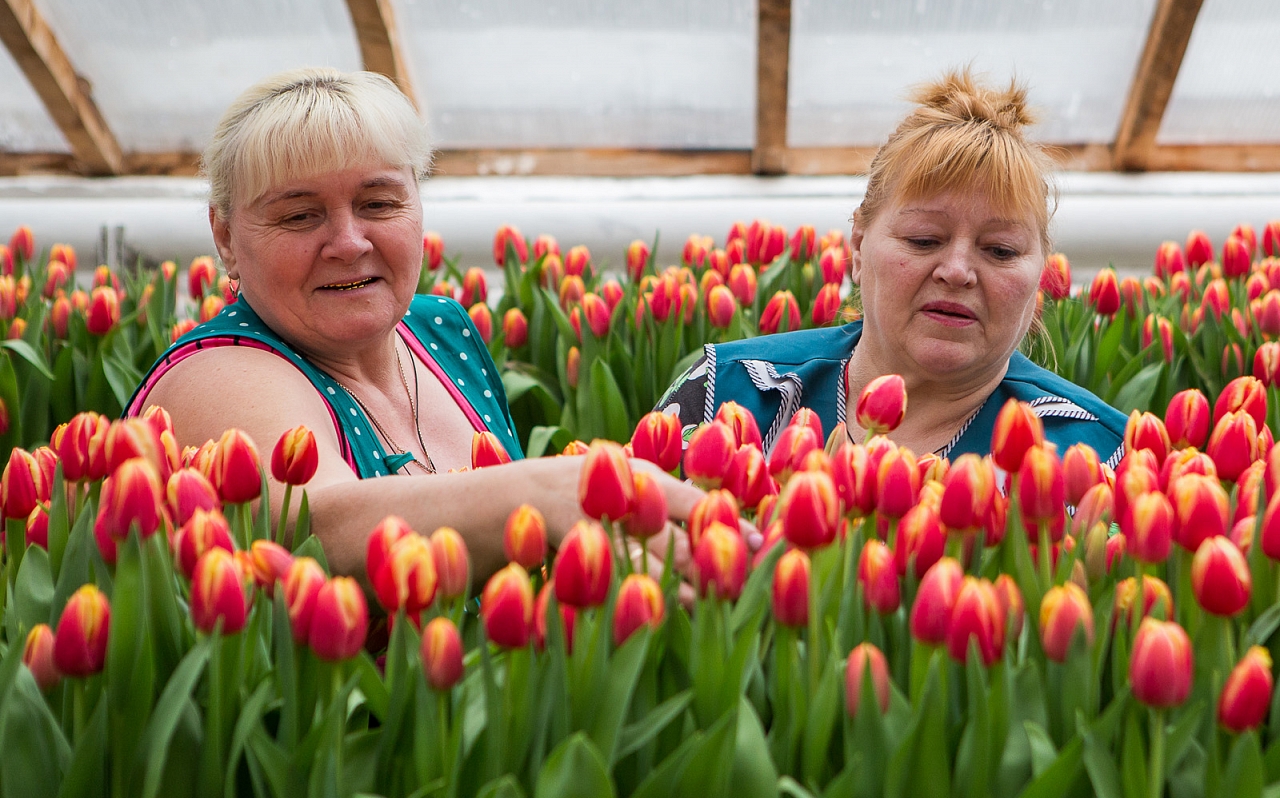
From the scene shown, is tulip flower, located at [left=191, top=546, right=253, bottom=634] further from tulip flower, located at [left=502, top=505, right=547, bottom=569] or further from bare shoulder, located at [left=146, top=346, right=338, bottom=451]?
bare shoulder, located at [left=146, top=346, right=338, bottom=451]

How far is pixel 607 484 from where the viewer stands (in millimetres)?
1110

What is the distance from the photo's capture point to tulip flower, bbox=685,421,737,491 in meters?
1.29

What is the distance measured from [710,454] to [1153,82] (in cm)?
511

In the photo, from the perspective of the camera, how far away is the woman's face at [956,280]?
2.34 metres

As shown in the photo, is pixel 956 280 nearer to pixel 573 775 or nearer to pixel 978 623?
pixel 978 623

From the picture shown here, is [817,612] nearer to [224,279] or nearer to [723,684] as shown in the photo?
[723,684]

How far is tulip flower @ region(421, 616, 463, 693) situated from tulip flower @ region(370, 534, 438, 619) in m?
0.04

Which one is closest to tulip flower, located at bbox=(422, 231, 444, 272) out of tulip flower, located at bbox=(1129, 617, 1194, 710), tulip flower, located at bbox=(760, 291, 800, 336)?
tulip flower, located at bbox=(760, 291, 800, 336)

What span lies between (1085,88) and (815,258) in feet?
9.80

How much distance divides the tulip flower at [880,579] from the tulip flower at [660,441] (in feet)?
1.06

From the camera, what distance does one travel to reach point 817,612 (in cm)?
110

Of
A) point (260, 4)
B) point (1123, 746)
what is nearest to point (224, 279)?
point (260, 4)

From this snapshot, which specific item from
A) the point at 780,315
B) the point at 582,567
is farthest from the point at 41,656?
the point at 780,315

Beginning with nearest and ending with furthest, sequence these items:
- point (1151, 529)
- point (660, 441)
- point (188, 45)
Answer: point (1151, 529) < point (660, 441) < point (188, 45)
